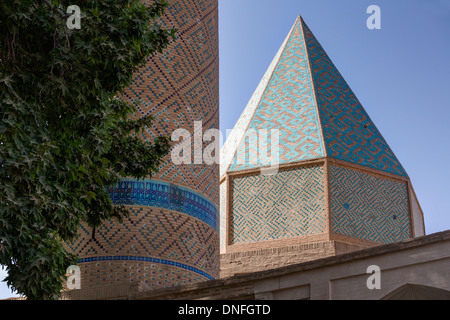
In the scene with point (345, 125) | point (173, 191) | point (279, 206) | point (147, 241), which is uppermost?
point (345, 125)

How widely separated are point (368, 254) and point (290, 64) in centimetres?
640

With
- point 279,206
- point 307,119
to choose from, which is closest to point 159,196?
point 279,206

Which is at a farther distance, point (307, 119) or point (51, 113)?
point (307, 119)

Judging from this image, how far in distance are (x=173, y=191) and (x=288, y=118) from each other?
3710 millimetres

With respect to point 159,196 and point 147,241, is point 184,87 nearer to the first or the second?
point 159,196

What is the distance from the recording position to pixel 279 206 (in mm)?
9266

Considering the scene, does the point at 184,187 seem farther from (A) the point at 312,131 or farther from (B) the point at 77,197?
(A) the point at 312,131

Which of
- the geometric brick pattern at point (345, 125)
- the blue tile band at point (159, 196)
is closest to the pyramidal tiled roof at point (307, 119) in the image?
the geometric brick pattern at point (345, 125)

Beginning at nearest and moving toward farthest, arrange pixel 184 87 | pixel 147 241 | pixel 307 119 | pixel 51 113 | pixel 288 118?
1. pixel 51 113
2. pixel 147 241
3. pixel 184 87
4. pixel 307 119
5. pixel 288 118

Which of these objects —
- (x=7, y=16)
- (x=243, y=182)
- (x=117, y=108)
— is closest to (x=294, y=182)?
(x=243, y=182)

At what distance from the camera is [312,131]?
31.4 ft

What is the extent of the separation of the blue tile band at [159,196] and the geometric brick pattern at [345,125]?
3.12 metres

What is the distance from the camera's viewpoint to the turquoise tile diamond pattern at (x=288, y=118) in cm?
950

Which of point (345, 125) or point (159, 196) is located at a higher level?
point (345, 125)
